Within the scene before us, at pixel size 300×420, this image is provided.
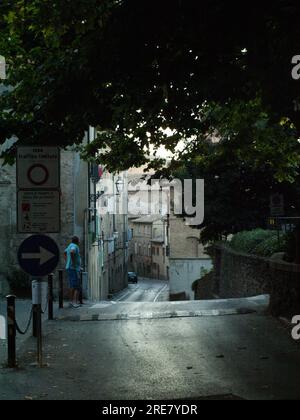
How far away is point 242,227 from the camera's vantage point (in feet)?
95.3

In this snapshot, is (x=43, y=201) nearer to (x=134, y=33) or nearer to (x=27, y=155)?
(x=27, y=155)

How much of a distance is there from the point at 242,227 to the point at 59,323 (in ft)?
56.0

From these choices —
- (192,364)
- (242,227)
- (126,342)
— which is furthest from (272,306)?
(242,227)

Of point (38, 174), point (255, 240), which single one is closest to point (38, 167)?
point (38, 174)

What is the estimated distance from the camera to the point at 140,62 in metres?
9.31

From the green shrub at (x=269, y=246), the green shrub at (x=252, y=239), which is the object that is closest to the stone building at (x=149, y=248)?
the green shrub at (x=252, y=239)

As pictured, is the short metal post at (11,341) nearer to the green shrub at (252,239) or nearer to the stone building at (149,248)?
the green shrub at (252,239)

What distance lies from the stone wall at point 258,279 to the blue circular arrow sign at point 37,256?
16.4 feet

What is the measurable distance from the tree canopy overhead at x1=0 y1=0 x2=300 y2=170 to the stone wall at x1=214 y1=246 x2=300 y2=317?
3186 millimetres

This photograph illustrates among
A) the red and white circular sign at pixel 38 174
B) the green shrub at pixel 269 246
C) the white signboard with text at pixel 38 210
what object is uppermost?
the red and white circular sign at pixel 38 174

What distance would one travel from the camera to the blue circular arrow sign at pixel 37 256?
8664 millimetres

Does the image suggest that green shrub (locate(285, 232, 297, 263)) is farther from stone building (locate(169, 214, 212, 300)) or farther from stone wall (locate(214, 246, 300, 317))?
stone building (locate(169, 214, 212, 300))

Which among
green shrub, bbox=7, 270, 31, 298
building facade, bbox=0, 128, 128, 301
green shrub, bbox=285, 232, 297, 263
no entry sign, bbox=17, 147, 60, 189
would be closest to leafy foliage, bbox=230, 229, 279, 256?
building facade, bbox=0, 128, 128, 301

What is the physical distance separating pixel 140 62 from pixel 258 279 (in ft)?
40.2
